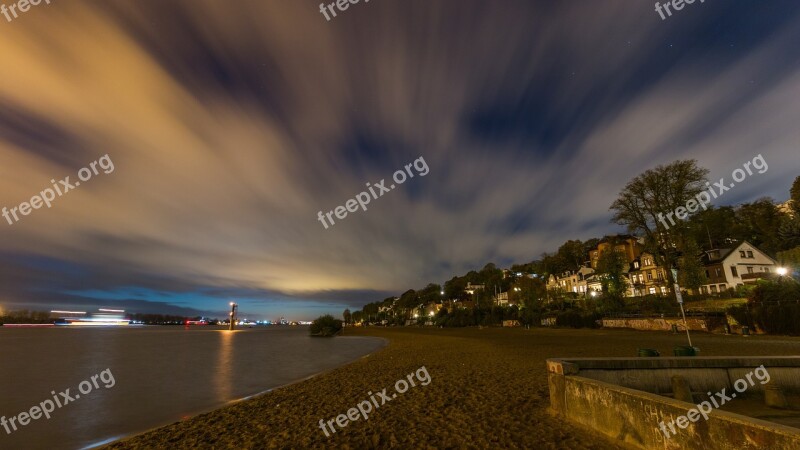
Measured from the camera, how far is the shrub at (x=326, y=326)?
89812 mm

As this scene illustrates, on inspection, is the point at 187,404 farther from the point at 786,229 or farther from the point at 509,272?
the point at 509,272

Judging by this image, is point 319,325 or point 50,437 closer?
point 50,437

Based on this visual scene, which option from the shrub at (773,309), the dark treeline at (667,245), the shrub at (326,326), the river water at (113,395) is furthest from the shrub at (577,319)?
the shrub at (326,326)

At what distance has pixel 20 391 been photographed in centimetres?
2045

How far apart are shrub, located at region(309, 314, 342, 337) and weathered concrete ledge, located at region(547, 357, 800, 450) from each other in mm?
86790

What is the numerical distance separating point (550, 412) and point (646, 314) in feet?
140

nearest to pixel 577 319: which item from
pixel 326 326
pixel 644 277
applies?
pixel 644 277

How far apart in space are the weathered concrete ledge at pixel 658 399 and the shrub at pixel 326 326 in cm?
8679

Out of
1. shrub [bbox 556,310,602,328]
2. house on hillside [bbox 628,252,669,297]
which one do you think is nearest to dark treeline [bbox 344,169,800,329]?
shrub [bbox 556,310,602,328]

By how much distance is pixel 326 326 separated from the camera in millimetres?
90812

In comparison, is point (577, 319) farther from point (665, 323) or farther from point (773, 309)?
point (773, 309)

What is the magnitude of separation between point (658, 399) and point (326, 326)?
91178 millimetres

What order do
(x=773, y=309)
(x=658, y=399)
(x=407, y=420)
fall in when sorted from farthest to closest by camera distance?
(x=773, y=309), (x=407, y=420), (x=658, y=399)

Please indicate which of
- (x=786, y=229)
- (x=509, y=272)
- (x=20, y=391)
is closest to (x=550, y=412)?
(x=20, y=391)
